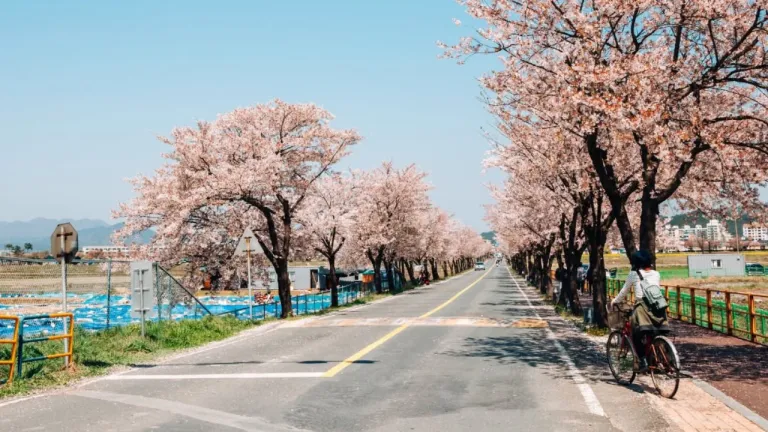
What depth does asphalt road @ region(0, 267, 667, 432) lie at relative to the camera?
25.5 feet

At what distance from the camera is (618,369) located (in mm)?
10539

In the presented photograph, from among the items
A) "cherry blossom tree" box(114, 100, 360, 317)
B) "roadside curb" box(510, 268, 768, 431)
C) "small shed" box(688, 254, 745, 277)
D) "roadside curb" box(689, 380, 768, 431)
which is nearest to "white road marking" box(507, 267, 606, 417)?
"roadside curb" box(510, 268, 768, 431)

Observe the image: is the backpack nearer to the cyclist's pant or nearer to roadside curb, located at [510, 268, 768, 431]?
the cyclist's pant

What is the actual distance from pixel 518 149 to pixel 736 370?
13.6 m

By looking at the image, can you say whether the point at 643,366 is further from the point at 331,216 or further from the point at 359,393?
the point at 331,216

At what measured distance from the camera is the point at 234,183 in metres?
27.0

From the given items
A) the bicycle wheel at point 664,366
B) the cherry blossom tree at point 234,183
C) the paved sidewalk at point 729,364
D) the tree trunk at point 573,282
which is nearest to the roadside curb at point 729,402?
the paved sidewalk at point 729,364

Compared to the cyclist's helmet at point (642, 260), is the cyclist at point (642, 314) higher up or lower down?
lower down

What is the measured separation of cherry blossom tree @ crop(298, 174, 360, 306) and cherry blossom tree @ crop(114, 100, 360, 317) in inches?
245

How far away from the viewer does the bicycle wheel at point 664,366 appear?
351 inches

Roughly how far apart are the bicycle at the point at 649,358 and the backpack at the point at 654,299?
1.00ft

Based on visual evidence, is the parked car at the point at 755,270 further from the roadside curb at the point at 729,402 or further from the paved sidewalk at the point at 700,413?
the paved sidewalk at the point at 700,413

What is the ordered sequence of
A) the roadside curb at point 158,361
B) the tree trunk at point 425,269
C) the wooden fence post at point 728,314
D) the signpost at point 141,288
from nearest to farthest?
1. the roadside curb at point 158,361
2. the signpost at point 141,288
3. the wooden fence post at point 728,314
4. the tree trunk at point 425,269

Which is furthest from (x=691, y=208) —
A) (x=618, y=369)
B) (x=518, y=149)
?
(x=618, y=369)
